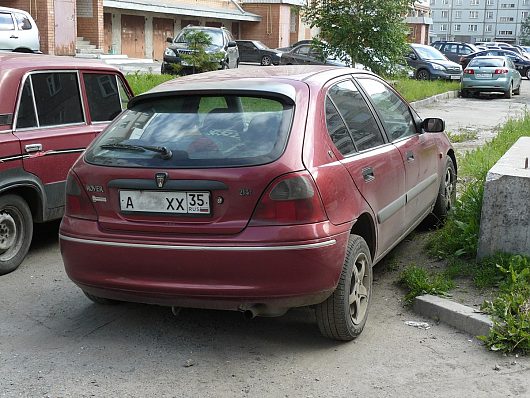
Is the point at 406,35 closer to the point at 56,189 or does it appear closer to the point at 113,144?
the point at 56,189

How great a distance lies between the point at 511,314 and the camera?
15.4ft

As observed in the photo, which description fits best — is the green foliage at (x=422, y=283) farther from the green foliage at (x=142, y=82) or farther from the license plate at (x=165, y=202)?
the green foliage at (x=142, y=82)

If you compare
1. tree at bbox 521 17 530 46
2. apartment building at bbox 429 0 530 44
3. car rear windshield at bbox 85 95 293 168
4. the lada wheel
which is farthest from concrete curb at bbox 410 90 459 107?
apartment building at bbox 429 0 530 44

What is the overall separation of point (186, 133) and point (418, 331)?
1975mm

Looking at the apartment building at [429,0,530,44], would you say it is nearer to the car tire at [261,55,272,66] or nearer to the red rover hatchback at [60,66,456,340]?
the car tire at [261,55,272,66]

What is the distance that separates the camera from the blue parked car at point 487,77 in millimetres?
26062

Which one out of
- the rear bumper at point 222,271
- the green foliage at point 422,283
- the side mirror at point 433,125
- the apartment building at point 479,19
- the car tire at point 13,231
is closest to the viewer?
the rear bumper at point 222,271

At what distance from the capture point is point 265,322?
5004 millimetres

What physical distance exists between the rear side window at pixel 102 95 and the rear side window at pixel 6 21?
16.3 metres

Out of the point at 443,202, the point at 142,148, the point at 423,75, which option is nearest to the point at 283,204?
the point at 142,148

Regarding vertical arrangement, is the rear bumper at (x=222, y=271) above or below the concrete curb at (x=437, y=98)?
above

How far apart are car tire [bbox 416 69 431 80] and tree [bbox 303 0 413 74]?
13195mm

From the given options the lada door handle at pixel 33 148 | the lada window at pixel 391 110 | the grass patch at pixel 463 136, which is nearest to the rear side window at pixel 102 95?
the lada door handle at pixel 33 148

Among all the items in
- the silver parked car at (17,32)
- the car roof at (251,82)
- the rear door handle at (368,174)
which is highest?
the silver parked car at (17,32)
